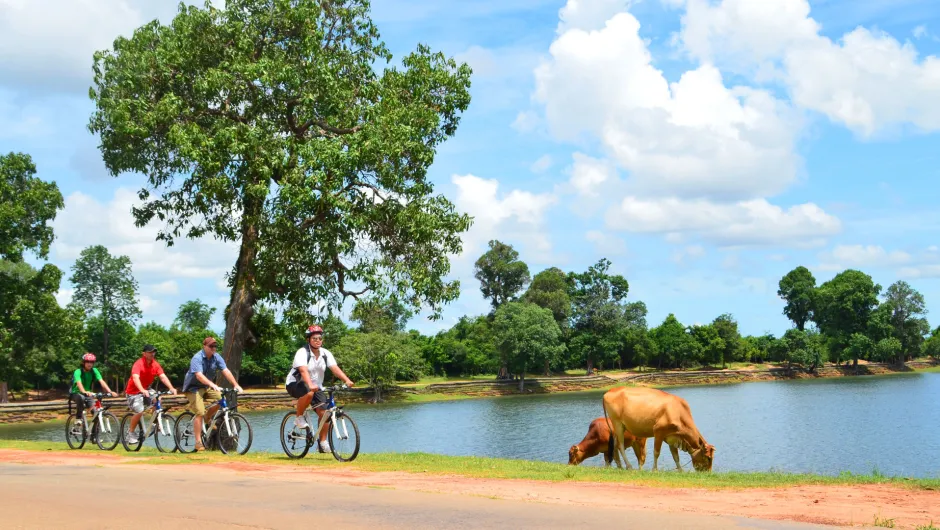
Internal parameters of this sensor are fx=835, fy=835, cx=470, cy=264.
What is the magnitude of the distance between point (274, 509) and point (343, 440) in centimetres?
587

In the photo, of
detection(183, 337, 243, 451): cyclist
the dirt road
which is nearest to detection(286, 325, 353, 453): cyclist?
the dirt road

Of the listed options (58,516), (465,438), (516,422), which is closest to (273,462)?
(58,516)

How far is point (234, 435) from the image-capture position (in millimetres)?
16000

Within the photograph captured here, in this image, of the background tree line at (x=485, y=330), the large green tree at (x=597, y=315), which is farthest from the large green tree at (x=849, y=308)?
the large green tree at (x=597, y=315)

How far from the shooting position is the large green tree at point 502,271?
325 ft

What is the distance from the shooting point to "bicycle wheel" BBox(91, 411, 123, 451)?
18.3 metres

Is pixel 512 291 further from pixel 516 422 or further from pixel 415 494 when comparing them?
pixel 415 494

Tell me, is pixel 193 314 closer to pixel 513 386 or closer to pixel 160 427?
pixel 513 386

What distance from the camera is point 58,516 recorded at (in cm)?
834

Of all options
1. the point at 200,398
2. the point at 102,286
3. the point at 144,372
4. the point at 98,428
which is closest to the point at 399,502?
the point at 200,398

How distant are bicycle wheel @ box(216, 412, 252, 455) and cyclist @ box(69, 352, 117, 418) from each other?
3938mm

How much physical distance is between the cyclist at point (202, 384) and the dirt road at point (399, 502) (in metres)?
3.66

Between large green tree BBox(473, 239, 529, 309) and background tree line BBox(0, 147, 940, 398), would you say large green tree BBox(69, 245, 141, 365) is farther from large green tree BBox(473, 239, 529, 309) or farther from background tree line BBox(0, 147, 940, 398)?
large green tree BBox(473, 239, 529, 309)

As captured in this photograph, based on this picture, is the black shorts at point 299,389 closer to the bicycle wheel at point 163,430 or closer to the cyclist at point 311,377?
the cyclist at point 311,377
